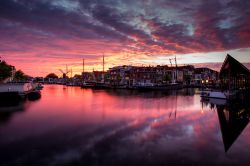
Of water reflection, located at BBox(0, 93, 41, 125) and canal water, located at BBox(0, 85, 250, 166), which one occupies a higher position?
water reflection, located at BBox(0, 93, 41, 125)

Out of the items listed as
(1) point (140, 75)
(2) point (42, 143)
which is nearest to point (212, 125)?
(2) point (42, 143)

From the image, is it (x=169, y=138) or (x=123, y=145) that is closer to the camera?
(x=123, y=145)

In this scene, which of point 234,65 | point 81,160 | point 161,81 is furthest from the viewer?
point 161,81

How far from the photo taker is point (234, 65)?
53250 millimetres

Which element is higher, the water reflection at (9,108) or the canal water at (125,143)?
the water reflection at (9,108)

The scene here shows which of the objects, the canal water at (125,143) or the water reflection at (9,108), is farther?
the water reflection at (9,108)

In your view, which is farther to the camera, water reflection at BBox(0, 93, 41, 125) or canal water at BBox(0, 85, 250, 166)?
water reflection at BBox(0, 93, 41, 125)

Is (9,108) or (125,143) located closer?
(125,143)

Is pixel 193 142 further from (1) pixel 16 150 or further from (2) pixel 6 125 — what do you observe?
(2) pixel 6 125

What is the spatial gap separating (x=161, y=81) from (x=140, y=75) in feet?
50.3

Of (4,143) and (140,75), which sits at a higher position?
(140,75)

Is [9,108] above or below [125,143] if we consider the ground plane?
above

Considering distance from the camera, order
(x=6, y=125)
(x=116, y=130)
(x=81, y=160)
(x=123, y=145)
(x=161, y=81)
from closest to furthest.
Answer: (x=81, y=160) < (x=123, y=145) < (x=116, y=130) < (x=6, y=125) < (x=161, y=81)

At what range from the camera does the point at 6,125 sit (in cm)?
2389
